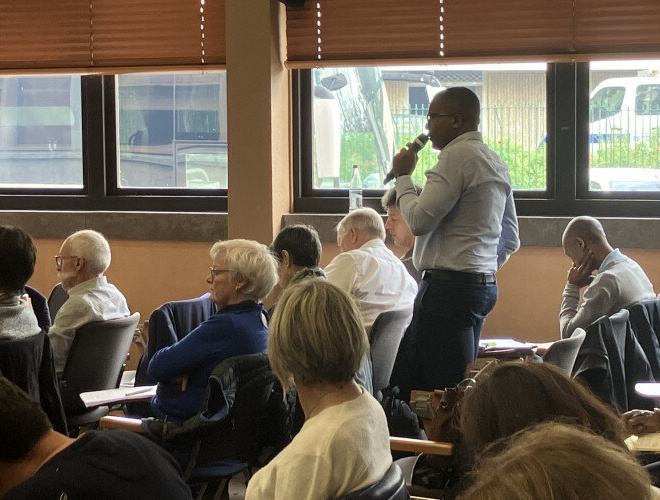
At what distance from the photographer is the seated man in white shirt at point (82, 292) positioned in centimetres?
392

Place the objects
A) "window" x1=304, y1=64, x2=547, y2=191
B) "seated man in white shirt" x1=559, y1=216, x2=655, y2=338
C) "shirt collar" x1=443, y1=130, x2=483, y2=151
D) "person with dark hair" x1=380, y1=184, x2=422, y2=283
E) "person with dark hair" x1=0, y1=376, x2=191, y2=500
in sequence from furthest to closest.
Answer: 1. "window" x1=304, y1=64, x2=547, y2=191
2. "person with dark hair" x1=380, y1=184, x2=422, y2=283
3. "seated man in white shirt" x1=559, y1=216, x2=655, y2=338
4. "shirt collar" x1=443, y1=130, x2=483, y2=151
5. "person with dark hair" x1=0, y1=376, x2=191, y2=500

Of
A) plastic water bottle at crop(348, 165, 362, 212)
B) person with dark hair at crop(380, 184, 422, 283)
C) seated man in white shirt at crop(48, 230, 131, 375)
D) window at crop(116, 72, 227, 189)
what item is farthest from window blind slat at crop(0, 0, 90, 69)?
person with dark hair at crop(380, 184, 422, 283)

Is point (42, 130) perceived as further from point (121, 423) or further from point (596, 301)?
point (596, 301)

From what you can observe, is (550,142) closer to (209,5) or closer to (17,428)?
(209,5)

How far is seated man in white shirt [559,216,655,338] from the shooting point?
400cm

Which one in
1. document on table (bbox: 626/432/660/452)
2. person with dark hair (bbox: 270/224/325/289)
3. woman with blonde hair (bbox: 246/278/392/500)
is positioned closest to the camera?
woman with blonde hair (bbox: 246/278/392/500)

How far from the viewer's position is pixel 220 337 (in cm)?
304

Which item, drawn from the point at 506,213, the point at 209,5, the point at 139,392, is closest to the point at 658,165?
the point at 506,213

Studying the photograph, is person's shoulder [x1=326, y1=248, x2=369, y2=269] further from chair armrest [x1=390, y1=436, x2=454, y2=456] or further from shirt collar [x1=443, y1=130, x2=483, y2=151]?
chair armrest [x1=390, y1=436, x2=454, y2=456]

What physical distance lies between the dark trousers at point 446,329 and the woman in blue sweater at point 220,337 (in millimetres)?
620

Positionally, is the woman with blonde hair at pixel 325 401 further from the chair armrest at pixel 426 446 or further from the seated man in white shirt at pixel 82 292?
the seated man in white shirt at pixel 82 292

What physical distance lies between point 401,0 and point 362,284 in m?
1.80

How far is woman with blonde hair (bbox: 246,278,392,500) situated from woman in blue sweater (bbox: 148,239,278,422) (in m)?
0.90

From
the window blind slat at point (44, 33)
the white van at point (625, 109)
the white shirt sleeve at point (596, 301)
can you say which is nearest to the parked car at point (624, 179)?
the white van at point (625, 109)
